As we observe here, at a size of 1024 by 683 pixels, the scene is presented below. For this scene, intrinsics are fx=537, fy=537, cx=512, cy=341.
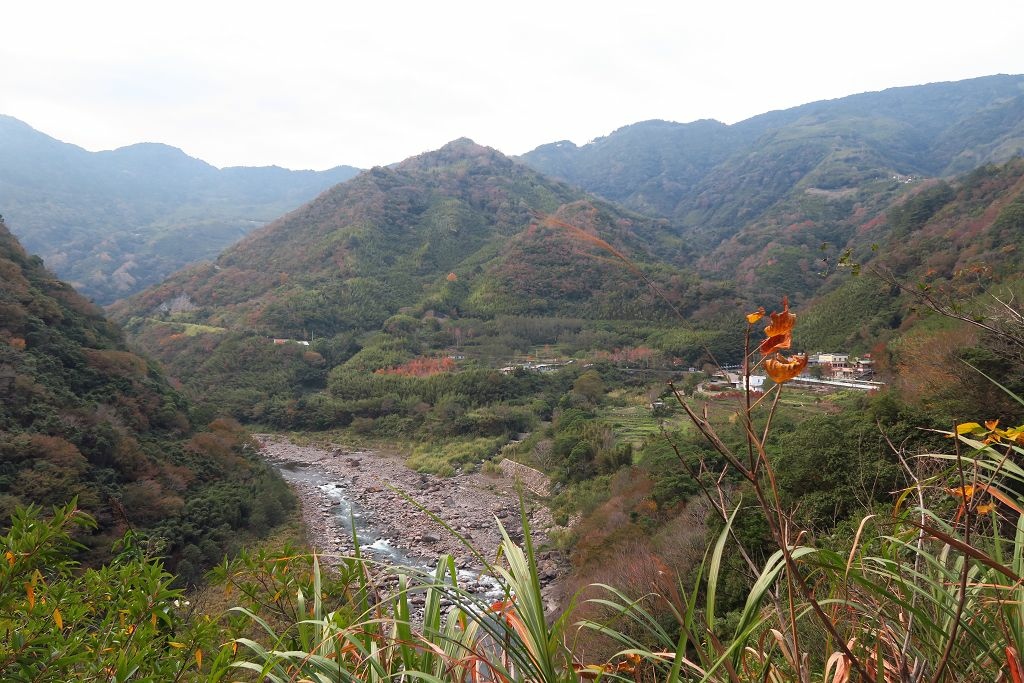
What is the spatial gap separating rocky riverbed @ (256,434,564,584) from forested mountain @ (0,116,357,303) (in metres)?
66.9

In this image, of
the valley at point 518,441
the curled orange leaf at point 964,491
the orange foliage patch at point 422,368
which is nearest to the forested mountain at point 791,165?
the valley at point 518,441

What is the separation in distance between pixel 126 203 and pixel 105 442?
448 feet

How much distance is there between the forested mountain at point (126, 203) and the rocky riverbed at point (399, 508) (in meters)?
66.9

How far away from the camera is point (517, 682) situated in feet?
3.48

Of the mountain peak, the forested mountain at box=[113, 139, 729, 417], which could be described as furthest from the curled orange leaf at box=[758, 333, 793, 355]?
the mountain peak

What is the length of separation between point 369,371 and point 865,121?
14120cm

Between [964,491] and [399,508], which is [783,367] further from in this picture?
[399,508]

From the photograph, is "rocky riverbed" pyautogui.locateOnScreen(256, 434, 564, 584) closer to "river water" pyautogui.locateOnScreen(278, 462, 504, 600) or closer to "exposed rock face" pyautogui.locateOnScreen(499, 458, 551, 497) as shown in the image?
"river water" pyautogui.locateOnScreen(278, 462, 504, 600)

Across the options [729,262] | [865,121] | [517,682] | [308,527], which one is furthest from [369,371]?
[865,121]

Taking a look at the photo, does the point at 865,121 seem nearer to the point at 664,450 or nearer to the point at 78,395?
the point at 664,450

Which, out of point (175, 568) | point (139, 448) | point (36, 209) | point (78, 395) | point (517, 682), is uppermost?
point (36, 209)

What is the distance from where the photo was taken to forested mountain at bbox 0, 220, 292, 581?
1225cm

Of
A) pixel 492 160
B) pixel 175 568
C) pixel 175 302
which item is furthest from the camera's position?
pixel 492 160

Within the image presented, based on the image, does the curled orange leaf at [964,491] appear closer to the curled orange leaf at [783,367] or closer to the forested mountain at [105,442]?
the curled orange leaf at [783,367]
